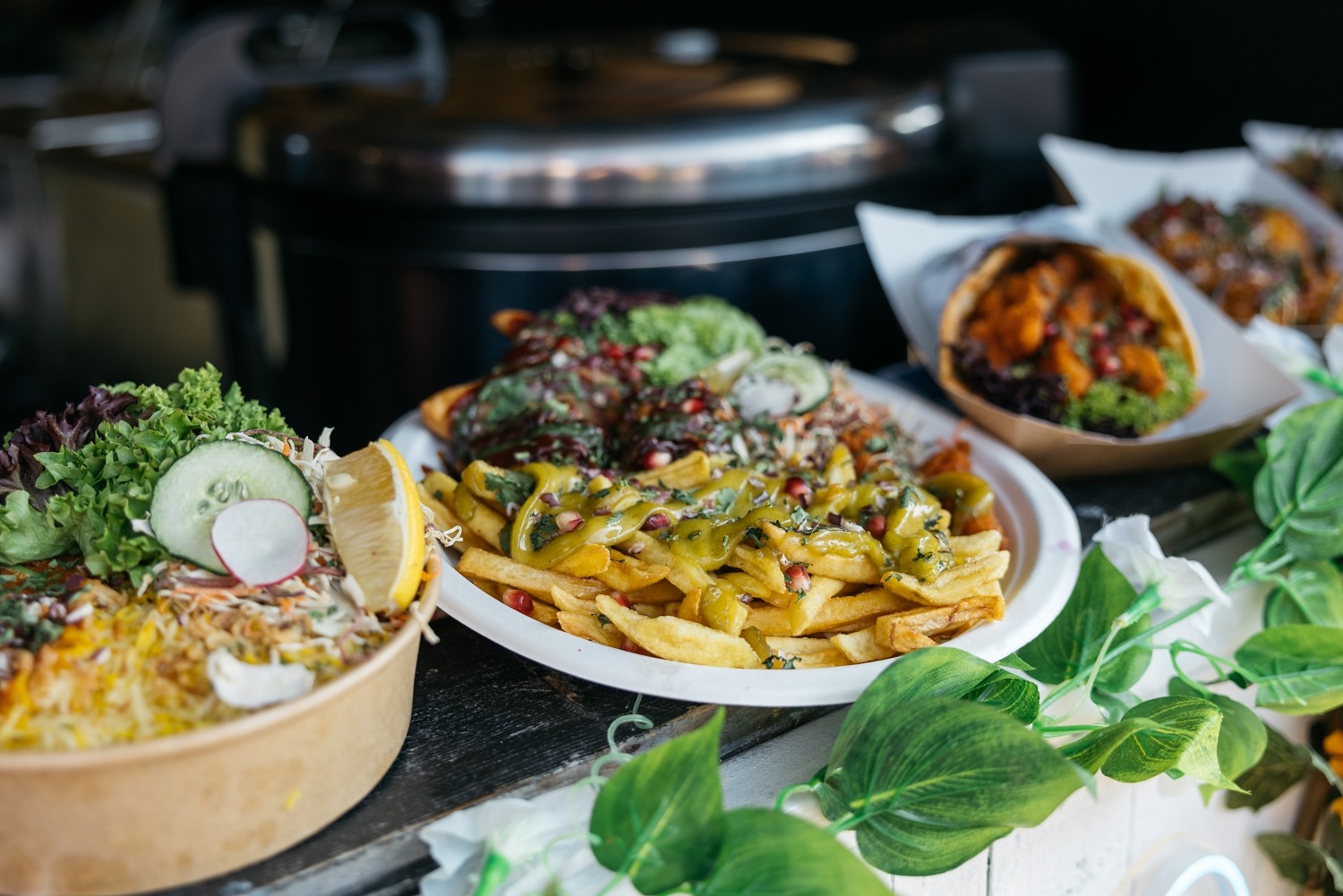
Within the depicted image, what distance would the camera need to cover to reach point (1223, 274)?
2.26m

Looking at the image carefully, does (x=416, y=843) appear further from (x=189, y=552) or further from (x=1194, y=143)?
(x=1194, y=143)

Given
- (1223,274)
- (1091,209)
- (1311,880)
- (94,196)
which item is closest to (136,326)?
(94,196)

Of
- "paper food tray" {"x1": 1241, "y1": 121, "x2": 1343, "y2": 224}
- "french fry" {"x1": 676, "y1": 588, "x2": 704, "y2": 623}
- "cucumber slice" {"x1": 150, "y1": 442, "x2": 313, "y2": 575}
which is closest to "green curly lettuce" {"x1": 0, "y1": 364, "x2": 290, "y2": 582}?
"cucumber slice" {"x1": 150, "y1": 442, "x2": 313, "y2": 575}

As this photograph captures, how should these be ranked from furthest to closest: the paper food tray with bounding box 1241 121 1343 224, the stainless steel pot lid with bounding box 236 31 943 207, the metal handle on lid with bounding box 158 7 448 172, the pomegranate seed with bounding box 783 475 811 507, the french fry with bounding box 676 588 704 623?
the paper food tray with bounding box 1241 121 1343 224 → the metal handle on lid with bounding box 158 7 448 172 → the stainless steel pot lid with bounding box 236 31 943 207 → the pomegranate seed with bounding box 783 475 811 507 → the french fry with bounding box 676 588 704 623

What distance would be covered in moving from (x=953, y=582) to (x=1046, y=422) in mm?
624

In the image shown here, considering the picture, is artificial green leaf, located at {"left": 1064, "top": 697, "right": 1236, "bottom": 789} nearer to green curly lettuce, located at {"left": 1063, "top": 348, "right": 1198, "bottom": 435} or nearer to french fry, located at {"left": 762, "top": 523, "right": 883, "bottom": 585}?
french fry, located at {"left": 762, "top": 523, "right": 883, "bottom": 585}

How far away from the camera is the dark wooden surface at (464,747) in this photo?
99 centimetres

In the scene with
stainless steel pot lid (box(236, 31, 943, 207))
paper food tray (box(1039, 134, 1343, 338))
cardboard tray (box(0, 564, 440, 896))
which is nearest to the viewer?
cardboard tray (box(0, 564, 440, 896))

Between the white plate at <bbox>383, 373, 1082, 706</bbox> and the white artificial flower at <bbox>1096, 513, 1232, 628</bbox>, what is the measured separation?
55 millimetres

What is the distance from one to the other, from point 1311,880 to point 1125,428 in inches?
32.7

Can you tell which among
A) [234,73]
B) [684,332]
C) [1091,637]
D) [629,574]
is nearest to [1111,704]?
[1091,637]

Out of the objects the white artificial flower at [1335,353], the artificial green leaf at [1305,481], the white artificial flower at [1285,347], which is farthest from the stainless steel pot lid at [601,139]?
the artificial green leaf at [1305,481]

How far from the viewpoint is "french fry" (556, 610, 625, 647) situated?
1.19 metres

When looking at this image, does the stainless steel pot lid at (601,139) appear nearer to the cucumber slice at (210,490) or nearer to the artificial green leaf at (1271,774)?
the cucumber slice at (210,490)
